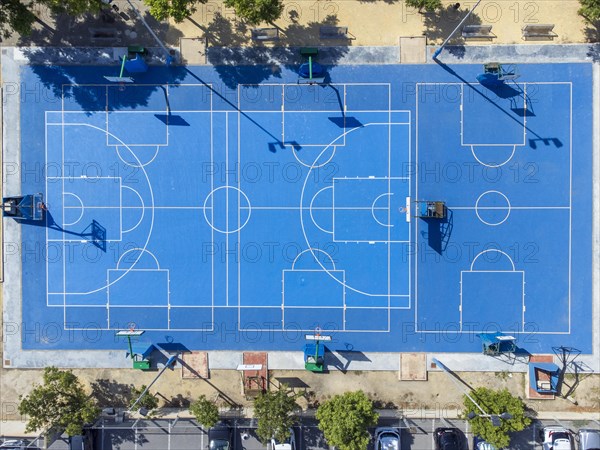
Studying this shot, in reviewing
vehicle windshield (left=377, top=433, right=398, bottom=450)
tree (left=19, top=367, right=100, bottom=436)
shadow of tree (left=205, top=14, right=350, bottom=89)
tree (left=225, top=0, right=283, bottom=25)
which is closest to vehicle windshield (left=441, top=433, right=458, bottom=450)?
vehicle windshield (left=377, top=433, right=398, bottom=450)

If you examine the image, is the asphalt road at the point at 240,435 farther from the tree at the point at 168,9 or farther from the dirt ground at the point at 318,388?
the tree at the point at 168,9

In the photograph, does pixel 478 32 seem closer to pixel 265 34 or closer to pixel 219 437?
pixel 265 34

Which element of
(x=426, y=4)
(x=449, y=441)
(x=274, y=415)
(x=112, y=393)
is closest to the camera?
(x=274, y=415)

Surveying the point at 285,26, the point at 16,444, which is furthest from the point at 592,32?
the point at 16,444

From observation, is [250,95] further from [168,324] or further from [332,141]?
[168,324]

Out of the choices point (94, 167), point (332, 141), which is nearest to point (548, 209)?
point (332, 141)

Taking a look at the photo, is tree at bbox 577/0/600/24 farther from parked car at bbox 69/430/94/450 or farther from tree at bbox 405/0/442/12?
parked car at bbox 69/430/94/450
